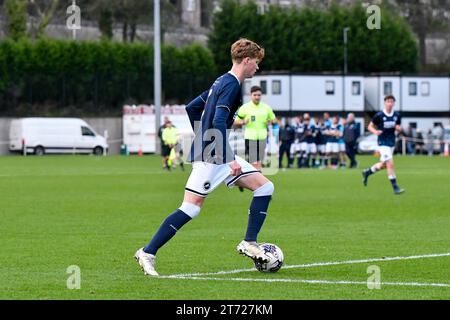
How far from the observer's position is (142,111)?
3319 inches

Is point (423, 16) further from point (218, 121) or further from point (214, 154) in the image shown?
point (218, 121)

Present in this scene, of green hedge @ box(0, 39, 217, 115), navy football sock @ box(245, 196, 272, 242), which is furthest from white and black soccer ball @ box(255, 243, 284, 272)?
green hedge @ box(0, 39, 217, 115)

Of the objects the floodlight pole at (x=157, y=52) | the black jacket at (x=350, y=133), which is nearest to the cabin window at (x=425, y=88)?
the floodlight pole at (x=157, y=52)

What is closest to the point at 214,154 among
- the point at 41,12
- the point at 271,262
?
→ the point at 271,262

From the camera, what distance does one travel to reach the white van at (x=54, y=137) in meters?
78.8

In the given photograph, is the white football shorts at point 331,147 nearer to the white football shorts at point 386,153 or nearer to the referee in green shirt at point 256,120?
the white football shorts at point 386,153

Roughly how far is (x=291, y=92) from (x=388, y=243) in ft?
247

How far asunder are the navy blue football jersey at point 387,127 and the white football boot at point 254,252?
53.2 feet

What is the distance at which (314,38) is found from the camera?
10281 centimetres

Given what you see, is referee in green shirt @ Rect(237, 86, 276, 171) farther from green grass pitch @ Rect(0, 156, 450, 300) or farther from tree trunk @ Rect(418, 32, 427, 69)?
tree trunk @ Rect(418, 32, 427, 69)

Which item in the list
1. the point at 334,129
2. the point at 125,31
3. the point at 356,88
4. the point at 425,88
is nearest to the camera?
the point at 334,129

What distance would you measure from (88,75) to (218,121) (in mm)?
77583

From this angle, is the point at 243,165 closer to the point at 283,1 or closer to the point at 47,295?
the point at 47,295

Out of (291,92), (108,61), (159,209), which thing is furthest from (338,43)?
(159,209)
